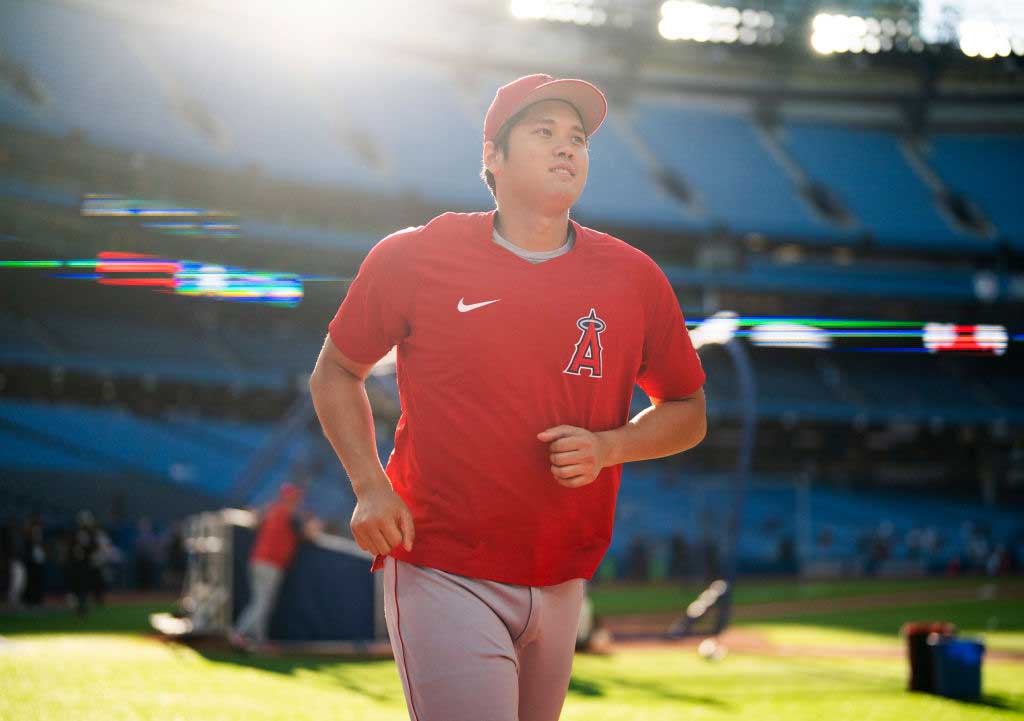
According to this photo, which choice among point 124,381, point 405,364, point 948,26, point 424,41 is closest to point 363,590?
point 405,364

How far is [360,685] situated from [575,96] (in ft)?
27.6

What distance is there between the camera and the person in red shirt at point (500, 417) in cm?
263

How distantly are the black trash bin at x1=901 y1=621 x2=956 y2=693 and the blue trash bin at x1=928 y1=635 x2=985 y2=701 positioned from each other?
23cm

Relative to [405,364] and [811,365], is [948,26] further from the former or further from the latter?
[405,364]

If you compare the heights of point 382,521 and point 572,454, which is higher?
point 572,454

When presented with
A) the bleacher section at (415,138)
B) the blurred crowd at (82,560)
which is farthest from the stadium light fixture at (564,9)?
the blurred crowd at (82,560)

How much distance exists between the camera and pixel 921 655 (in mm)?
10094

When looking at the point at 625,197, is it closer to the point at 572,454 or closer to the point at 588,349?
the point at 588,349

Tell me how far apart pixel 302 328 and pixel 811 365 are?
61.6 ft

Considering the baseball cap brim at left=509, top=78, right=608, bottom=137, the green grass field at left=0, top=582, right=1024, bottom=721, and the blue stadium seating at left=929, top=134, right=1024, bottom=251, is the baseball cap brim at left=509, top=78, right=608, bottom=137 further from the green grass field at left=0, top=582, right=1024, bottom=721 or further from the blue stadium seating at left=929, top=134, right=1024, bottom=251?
the blue stadium seating at left=929, top=134, right=1024, bottom=251

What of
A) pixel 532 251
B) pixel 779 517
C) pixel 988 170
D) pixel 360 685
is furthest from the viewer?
pixel 988 170

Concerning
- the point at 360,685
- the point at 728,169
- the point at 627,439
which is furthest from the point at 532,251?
the point at 728,169

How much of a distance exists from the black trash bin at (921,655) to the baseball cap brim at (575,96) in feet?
27.9

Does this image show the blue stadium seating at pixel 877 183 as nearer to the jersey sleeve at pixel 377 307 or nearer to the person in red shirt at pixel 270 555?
the person in red shirt at pixel 270 555
